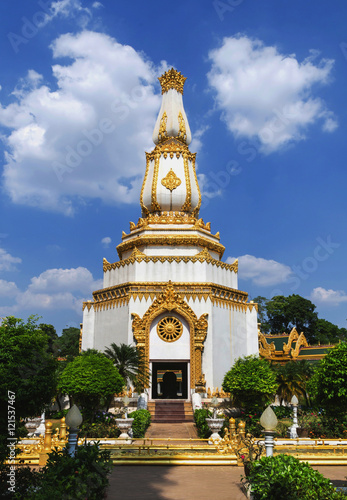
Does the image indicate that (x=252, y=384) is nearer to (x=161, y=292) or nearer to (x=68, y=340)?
(x=161, y=292)

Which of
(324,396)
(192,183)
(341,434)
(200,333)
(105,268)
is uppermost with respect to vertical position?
(192,183)

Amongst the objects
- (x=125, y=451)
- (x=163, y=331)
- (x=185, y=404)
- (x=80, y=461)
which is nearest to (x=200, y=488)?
A: (x=80, y=461)

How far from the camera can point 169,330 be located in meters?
31.2

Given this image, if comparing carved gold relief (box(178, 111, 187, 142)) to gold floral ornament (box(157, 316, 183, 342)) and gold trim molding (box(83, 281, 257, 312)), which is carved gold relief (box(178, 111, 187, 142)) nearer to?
gold trim molding (box(83, 281, 257, 312))

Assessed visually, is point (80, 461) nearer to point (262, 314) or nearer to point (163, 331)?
point (163, 331)

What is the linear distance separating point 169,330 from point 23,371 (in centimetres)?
2085

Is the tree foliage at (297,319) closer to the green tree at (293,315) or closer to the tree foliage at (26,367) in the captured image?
the green tree at (293,315)

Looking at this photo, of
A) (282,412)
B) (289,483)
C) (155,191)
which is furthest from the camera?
(155,191)

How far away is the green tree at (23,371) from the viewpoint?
10.6 m

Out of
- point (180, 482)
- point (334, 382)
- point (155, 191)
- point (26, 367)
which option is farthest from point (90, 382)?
point (155, 191)

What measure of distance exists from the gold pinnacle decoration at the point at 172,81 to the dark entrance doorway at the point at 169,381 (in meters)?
24.5

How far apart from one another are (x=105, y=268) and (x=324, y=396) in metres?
25.0

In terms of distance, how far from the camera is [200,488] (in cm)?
1276

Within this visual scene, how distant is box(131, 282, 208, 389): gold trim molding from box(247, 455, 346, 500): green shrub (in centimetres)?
2088
